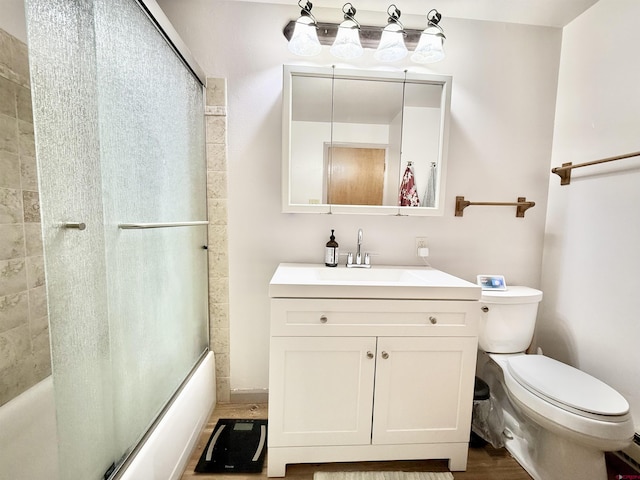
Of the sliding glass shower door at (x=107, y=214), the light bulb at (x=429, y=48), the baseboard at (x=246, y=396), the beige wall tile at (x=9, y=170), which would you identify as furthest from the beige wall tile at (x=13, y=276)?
the light bulb at (x=429, y=48)

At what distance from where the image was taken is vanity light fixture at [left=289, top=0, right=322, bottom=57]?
1311 millimetres

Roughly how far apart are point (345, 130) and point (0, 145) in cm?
140

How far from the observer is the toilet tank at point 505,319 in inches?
55.1

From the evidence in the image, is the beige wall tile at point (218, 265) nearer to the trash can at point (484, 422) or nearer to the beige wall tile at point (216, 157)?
the beige wall tile at point (216, 157)

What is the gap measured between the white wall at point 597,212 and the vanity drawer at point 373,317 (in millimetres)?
758

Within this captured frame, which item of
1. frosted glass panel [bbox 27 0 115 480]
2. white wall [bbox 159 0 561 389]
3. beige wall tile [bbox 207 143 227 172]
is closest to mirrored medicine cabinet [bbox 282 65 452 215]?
white wall [bbox 159 0 561 389]

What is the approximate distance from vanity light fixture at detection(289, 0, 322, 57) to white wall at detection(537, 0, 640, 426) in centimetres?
145

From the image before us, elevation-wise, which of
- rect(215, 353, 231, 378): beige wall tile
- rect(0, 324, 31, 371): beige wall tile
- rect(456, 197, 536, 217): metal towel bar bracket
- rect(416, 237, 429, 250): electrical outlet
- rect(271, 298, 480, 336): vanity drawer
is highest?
rect(456, 197, 536, 217): metal towel bar bracket

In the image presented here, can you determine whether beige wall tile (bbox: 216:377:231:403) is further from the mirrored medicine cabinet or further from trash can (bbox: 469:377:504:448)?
trash can (bbox: 469:377:504:448)

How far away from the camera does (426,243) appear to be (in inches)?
64.0

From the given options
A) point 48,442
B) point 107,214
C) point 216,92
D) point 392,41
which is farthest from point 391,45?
point 48,442

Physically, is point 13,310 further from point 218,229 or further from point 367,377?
point 367,377

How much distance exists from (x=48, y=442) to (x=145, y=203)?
3.03 ft

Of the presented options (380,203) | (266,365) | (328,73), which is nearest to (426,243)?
(380,203)
